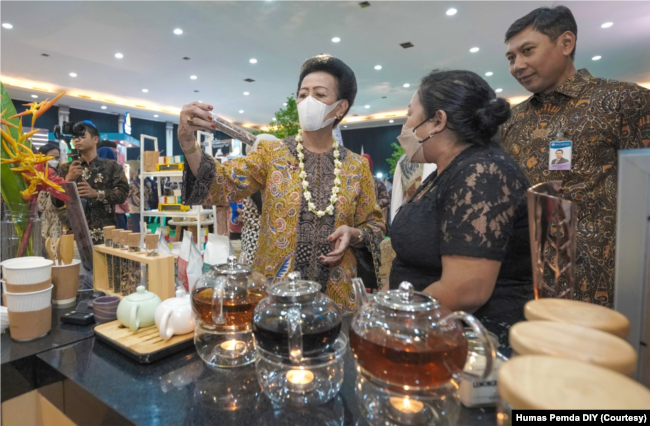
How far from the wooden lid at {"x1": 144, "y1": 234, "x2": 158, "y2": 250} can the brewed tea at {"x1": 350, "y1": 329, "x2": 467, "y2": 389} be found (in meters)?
0.93

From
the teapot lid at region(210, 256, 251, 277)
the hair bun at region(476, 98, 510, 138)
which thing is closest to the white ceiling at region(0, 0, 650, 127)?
the hair bun at region(476, 98, 510, 138)

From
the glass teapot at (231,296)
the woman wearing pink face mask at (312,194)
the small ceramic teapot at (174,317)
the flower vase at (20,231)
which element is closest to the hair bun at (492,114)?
the woman wearing pink face mask at (312,194)

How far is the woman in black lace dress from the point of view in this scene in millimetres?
922

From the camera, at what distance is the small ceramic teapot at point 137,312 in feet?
3.14

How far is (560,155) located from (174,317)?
1.73 metres

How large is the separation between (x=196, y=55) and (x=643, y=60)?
9.41 meters

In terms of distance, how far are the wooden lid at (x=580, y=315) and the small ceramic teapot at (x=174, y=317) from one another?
2.55 feet

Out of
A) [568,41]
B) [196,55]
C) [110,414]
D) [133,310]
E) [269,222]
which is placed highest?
[196,55]

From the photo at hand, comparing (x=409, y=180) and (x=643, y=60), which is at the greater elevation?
(x=643, y=60)

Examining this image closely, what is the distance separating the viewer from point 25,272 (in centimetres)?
95

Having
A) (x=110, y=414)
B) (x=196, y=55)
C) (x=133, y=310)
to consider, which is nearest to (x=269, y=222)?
(x=133, y=310)

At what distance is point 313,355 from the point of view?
0.63 metres

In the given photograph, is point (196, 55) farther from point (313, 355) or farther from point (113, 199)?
point (313, 355)

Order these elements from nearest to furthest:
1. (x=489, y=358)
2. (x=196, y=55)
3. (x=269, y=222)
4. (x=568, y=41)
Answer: (x=489, y=358) → (x=269, y=222) → (x=568, y=41) → (x=196, y=55)
